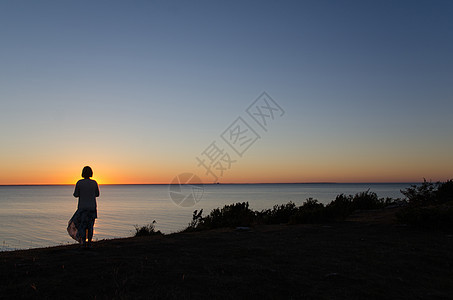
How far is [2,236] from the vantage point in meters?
26.2

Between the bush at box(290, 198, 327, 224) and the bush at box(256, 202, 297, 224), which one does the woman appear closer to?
the bush at box(290, 198, 327, 224)

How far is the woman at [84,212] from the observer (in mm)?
9914

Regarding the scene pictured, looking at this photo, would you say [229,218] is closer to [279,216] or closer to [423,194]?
[279,216]

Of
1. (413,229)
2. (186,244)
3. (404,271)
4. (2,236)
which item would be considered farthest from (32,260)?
(2,236)

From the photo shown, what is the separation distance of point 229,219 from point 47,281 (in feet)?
36.4

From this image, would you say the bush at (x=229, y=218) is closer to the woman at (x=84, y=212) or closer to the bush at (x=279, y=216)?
the bush at (x=279, y=216)

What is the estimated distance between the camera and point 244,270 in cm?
670

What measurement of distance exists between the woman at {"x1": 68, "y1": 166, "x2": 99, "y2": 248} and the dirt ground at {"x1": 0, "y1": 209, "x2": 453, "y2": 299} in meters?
0.91

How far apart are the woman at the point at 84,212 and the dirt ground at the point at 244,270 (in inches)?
35.9

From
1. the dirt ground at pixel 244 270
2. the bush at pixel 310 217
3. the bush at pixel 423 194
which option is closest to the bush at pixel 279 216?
the bush at pixel 310 217

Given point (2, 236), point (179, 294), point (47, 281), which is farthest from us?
point (2, 236)

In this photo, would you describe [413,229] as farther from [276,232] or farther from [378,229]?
[276,232]

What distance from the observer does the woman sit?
9914 mm

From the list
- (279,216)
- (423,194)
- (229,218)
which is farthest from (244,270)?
(423,194)
